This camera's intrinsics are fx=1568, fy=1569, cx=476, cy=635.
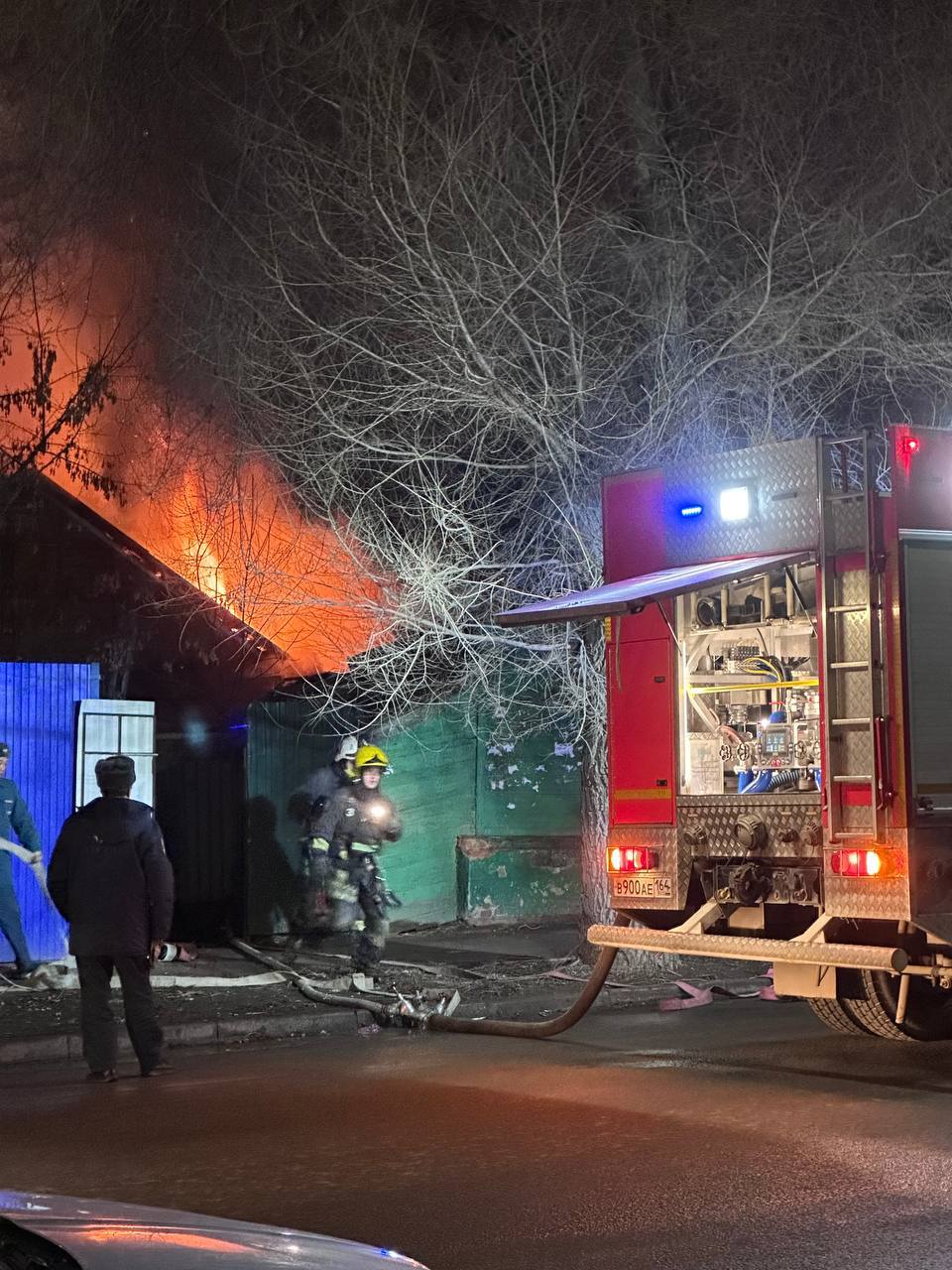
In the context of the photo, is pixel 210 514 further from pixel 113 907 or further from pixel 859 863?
pixel 859 863

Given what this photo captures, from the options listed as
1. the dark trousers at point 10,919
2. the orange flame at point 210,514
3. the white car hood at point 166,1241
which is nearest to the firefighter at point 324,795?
the orange flame at point 210,514

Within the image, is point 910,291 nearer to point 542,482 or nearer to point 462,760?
point 542,482

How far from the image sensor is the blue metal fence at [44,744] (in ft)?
41.7

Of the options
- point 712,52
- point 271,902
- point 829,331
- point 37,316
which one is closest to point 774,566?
point 829,331

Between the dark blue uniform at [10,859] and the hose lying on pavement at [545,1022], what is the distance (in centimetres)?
388

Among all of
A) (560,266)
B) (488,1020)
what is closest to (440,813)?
(488,1020)

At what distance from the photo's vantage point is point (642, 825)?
30.5 ft

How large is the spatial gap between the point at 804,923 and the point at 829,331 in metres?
5.78

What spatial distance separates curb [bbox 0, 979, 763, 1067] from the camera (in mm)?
9518

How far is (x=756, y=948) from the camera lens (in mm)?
8172

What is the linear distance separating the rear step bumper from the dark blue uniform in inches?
213

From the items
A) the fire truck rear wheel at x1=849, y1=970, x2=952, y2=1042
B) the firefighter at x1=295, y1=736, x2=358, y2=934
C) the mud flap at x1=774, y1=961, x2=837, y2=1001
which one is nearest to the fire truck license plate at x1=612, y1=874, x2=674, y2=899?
the mud flap at x1=774, y1=961, x2=837, y2=1001

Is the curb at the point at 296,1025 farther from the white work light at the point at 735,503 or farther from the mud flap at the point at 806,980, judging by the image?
the white work light at the point at 735,503

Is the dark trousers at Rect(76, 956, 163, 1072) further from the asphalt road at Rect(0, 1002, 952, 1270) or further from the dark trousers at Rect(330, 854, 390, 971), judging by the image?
the dark trousers at Rect(330, 854, 390, 971)
